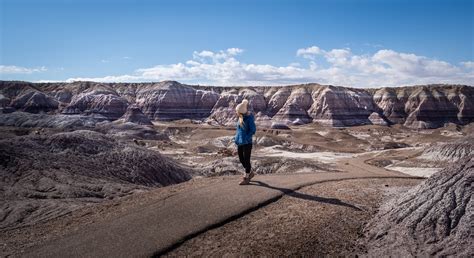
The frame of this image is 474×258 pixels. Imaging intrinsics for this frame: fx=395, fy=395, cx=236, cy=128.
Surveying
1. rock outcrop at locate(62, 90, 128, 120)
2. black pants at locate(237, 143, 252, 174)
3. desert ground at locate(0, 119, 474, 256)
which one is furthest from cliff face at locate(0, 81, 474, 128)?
black pants at locate(237, 143, 252, 174)

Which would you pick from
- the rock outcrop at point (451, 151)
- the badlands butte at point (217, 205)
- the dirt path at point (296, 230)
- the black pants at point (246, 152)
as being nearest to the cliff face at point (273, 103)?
the rock outcrop at point (451, 151)

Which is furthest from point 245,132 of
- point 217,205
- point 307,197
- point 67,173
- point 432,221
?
point 67,173

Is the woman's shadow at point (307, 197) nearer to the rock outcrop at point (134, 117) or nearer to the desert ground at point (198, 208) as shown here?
the desert ground at point (198, 208)

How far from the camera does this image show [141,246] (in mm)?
6332

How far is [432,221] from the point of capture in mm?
6477

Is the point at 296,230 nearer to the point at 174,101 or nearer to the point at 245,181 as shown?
the point at 245,181

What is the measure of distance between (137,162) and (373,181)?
15.5 metres

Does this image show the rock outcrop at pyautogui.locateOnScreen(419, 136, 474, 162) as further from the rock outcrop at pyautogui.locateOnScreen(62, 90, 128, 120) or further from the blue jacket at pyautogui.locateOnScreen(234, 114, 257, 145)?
the rock outcrop at pyautogui.locateOnScreen(62, 90, 128, 120)

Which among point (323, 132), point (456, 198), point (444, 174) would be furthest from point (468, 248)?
point (323, 132)

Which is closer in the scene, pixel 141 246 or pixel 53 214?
pixel 141 246

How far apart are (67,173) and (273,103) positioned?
314 ft

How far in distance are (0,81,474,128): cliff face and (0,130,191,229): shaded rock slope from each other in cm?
7687

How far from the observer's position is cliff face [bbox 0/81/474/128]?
101m

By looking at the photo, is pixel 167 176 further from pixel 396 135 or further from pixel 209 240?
pixel 396 135
